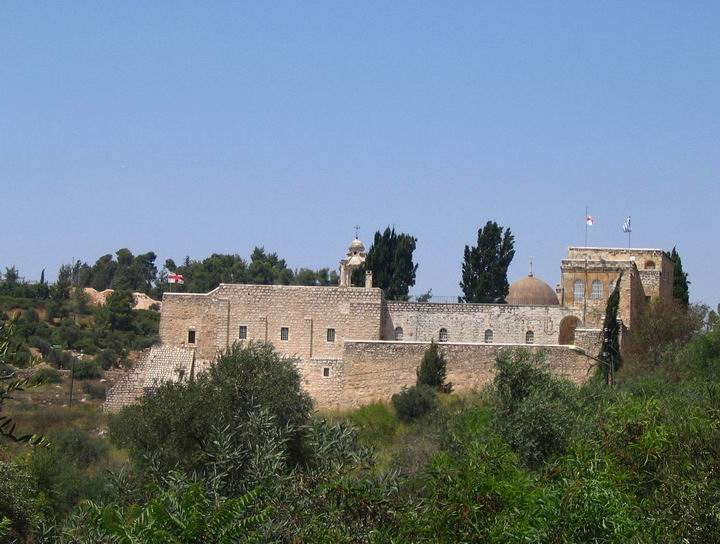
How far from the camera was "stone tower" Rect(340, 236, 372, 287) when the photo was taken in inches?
1677

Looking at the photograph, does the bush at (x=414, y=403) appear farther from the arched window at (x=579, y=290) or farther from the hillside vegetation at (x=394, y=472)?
the arched window at (x=579, y=290)

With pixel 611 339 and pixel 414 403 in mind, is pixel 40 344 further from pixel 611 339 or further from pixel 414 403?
pixel 611 339

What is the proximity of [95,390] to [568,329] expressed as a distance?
17133 mm

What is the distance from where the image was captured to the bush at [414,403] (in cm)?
3403

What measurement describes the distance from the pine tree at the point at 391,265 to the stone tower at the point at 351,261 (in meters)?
0.32

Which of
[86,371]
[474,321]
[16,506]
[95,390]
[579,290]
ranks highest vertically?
[579,290]

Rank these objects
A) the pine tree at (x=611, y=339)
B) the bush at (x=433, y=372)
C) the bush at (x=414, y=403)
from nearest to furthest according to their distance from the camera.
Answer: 1. the bush at (x=414, y=403)
2. the pine tree at (x=611, y=339)
3. the bush at (x=433, y=372)

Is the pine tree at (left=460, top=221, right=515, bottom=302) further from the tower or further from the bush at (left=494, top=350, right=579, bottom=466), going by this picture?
the bush at (left=494, top=350, right=579, bottom=466)

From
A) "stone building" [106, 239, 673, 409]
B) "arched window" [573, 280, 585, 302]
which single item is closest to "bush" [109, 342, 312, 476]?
"stone building" [106, 239, 673, 409]

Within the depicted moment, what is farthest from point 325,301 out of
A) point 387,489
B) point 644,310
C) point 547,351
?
point 387,489

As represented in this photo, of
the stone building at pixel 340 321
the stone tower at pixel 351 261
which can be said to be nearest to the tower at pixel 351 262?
the stone tower at pixel 351 261

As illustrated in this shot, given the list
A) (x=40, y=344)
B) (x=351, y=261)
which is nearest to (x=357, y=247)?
(x=351, y=261)

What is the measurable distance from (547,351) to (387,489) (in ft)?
65.7

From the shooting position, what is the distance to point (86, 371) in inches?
1988
